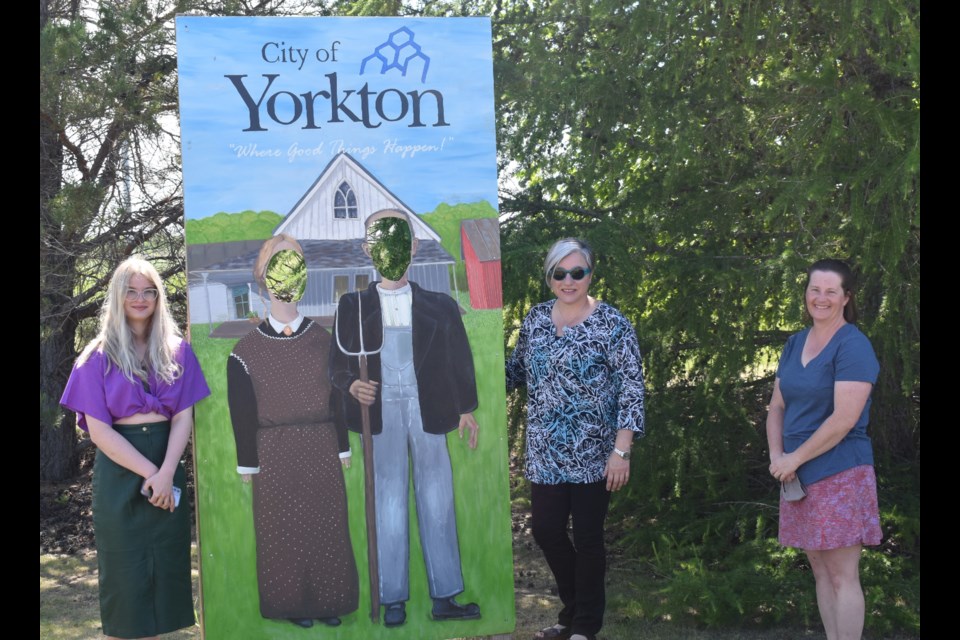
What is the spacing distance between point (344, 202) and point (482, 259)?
0.64 metres

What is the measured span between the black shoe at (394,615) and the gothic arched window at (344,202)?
1.65 m

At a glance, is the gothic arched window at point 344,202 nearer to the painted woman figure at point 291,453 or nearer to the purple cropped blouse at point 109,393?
the painted woman figure at point 291,453

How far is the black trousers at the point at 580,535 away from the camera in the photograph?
3789mm

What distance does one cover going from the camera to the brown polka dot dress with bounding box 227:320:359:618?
12.2ft

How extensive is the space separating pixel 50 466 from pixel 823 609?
22.3 ft

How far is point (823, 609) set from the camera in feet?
11.7

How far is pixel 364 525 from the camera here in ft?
12.5

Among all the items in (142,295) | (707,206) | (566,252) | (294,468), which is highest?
(707,206)

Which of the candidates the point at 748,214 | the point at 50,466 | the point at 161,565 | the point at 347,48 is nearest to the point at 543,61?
the point at 748,214

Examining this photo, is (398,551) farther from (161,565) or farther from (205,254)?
(205,254)

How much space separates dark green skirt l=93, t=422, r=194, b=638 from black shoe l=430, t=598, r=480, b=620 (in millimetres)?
1030

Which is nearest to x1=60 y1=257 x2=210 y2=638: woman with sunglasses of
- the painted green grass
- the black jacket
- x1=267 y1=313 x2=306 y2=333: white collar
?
the painted green grass

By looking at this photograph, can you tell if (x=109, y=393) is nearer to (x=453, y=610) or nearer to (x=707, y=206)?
(x=453, y=610)

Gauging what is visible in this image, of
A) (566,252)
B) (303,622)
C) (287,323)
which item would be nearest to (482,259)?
(566,252)
